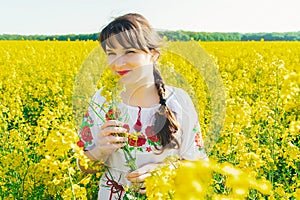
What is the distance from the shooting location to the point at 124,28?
Answer: 1845 millimetres

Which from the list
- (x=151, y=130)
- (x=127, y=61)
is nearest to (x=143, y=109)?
(x=151, y=130)

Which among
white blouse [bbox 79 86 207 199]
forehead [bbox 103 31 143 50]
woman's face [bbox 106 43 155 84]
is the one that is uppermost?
forehead [bbox 103 31 143 50]

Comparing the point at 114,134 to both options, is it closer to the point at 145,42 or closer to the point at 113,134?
the point at 113,134

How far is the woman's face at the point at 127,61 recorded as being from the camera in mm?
1776

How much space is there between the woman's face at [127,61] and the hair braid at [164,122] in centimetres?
9

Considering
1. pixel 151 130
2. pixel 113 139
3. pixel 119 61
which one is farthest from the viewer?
pixel 151 130

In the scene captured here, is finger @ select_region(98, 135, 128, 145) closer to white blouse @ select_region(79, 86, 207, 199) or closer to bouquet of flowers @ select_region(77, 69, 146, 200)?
bouquet of flowers @ select_region(77, 69, 146, 200)

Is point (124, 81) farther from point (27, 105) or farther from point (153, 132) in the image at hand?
point (27, 105)

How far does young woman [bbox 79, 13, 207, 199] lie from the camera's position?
1802 millimetres

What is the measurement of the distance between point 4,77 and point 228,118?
22.3 ft

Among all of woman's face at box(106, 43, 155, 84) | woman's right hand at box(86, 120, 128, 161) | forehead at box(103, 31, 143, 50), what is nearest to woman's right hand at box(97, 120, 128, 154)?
woman's right hand at box(86, 120, 128, 161)

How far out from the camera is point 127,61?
179 centimetres

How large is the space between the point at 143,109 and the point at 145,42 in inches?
11.0

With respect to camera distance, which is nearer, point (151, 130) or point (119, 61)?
point (119, 61)
